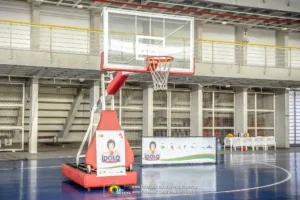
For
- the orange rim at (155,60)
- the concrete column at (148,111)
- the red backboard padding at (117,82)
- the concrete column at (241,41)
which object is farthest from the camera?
the concrete column at (241,41)

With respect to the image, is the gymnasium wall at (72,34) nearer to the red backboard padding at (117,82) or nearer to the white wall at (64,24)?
the white wall at (64,24)

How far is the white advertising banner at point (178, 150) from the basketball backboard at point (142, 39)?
4.60 m

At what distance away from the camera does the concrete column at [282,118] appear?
24.5 metres

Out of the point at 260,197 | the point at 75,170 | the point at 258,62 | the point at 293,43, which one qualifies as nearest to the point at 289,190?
the point at 260,197

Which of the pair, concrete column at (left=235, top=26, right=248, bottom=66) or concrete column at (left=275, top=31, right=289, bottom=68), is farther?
concrete column at (left=275, top=31, right=289, bottom=68)

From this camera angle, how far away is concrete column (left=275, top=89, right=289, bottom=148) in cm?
2448

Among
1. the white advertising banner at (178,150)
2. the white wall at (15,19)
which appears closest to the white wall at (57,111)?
the white wall at (15,19)

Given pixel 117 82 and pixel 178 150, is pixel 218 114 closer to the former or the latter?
pixel 178 150

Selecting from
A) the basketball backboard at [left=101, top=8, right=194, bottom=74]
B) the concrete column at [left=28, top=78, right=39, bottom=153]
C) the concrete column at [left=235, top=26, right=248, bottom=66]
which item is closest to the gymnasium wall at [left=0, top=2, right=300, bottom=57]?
the concrete column at [left=235, top=26, right=248, bottom=66]

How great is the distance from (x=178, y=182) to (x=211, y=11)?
13.1m

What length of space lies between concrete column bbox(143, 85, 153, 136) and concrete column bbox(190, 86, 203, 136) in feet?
9.77

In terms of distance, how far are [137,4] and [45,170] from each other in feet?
34.7

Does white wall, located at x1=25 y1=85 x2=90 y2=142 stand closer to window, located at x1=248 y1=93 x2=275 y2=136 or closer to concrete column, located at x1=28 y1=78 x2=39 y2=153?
concrete column, located at x1=28 y1=78 x2=39 y2=153

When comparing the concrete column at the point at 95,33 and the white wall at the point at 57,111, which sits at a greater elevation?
the concrete column at the point at 95,33
